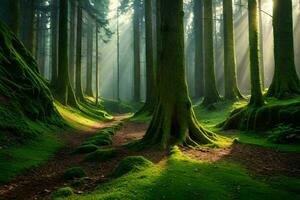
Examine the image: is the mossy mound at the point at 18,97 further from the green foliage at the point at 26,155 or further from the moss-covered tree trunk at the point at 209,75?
the moss-covered tree trunk at the point at 209,75

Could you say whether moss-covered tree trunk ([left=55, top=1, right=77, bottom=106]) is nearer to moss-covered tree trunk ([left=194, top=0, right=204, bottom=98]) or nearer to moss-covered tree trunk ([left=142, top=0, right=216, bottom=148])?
moss-covered tree trunk ([left=142, top=0, right=216, bottom=148])

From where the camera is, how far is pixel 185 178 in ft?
22.0

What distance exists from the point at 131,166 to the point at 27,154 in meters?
3.98

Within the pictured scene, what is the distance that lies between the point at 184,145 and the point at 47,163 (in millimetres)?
4100

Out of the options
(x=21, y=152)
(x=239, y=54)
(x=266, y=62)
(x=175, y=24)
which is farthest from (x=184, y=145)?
(x=266, y=62)

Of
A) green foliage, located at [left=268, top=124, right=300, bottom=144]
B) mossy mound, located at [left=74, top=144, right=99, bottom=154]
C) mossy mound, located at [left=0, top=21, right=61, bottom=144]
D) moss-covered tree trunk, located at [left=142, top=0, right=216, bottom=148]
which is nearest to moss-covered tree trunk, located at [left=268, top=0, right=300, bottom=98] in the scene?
green foliage, located at [left=268, top=124, right=300, bottom=144]

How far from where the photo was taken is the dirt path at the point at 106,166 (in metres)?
7.05

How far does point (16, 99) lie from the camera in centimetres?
1304

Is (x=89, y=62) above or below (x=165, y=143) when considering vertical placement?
above

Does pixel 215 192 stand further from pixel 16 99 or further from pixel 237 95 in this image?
pixel 237 95

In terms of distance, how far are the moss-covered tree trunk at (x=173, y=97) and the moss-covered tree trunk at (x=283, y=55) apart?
17.5ft

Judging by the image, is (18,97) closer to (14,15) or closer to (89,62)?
(14,15)

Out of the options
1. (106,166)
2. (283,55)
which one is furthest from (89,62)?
(106,166)

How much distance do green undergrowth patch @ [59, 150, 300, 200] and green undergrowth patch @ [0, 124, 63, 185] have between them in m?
2.80
